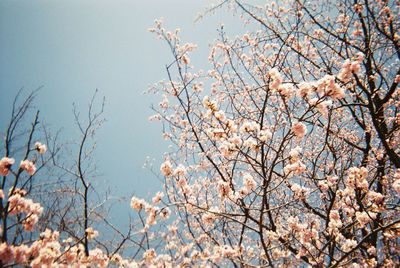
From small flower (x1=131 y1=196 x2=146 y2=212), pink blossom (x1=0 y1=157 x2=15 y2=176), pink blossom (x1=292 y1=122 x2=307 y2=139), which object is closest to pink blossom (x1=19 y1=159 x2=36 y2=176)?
pink blossom (x1=0 y1=157 x2=15 y2=176)

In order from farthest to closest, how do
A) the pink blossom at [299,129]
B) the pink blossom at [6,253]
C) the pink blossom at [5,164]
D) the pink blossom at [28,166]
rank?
the pink blossom at [28,166] → the pink blossom at [5,164] → the pink blossom at [6,253] → the pink blossom at [299,129]

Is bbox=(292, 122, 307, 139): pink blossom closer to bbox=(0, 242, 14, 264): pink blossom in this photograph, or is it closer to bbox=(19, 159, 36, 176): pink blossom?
bbox=(0, 242, 14, 264): pink blossom

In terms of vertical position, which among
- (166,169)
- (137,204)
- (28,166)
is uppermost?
(166,169)

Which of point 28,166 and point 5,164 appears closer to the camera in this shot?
point 5,164

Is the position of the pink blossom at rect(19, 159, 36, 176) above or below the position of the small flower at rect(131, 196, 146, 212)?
above

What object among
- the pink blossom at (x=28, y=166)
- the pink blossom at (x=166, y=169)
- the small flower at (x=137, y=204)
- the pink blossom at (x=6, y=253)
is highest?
the pink blossom at (x=166, y=169)

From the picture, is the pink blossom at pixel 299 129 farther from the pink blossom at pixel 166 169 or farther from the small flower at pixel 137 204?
the small flower at pixel 137 204

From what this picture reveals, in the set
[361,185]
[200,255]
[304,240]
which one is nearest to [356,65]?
[361,185]

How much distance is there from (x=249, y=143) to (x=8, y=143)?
3807 millimetres

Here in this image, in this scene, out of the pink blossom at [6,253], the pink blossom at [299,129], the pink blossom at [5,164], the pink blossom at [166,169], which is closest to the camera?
the pink blossom at [299,129]

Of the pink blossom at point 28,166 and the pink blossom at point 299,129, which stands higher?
the pink blossom at point 299,129

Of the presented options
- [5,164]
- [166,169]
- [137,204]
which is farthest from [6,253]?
[166,169]

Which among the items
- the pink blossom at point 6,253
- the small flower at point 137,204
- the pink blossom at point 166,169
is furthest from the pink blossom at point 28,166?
the pink blossom at point 166,169

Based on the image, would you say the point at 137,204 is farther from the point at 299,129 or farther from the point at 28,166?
the point at 299,129
